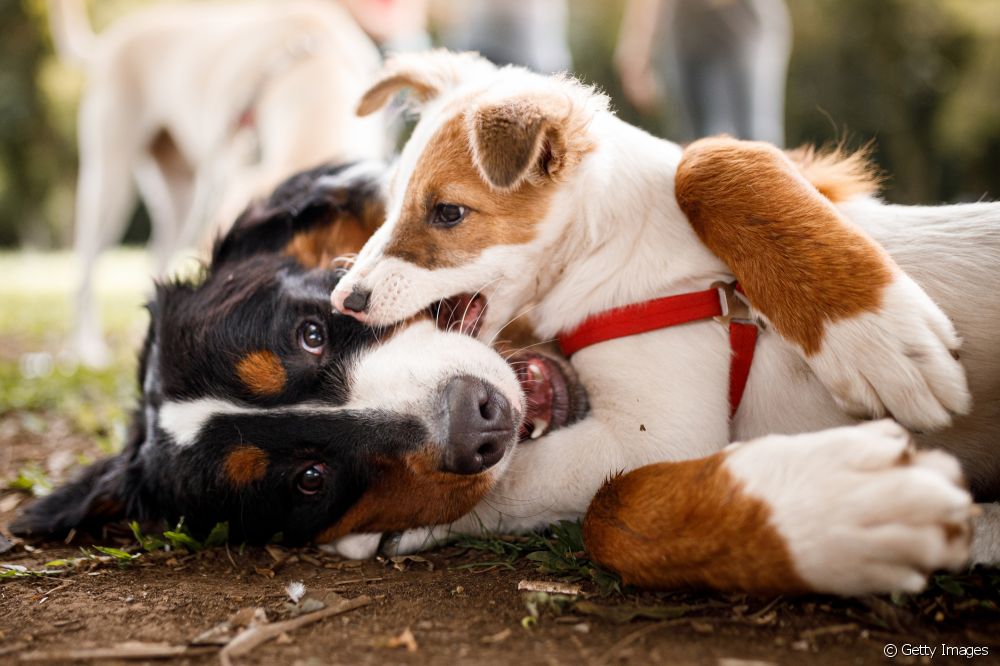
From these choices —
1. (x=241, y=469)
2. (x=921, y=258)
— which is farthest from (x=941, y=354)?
(x=241, y=469)

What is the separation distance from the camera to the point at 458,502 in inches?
94.8

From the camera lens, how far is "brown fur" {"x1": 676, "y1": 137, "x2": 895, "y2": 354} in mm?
2166

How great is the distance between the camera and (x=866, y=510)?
69.2 inches

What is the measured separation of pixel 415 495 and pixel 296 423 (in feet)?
1.31

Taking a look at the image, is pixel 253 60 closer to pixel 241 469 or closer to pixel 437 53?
pixel 437 53

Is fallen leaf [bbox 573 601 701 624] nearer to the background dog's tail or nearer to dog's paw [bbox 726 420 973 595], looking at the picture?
dog's paw [bbox 726 420 973 595]

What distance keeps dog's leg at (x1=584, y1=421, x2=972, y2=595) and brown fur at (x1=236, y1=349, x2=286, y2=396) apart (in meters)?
1.11

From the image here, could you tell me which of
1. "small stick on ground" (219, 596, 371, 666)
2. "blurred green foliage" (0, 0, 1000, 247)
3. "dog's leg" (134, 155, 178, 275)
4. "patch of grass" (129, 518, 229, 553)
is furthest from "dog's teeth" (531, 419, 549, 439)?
"blurred green foliage" (0, 0, 1000, 247)

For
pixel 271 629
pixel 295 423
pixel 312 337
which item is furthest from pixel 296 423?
pixel 271 629

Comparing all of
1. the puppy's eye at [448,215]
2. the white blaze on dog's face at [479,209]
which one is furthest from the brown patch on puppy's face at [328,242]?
the puppy's eye at [448,215]

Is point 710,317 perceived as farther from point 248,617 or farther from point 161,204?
point 161,204

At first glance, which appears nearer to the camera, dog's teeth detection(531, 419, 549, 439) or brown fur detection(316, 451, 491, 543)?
brown fur detection(316, 451, 491, 543)

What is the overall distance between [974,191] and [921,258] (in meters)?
16.9

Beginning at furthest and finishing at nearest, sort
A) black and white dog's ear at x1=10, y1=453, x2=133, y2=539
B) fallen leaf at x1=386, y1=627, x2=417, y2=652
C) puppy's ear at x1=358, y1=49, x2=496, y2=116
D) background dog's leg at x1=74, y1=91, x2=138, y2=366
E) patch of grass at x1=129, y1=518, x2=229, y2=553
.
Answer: background dog's leg at x1=74, y1=91, x2=138, y2=366 < puppy's ear at x1=358, y1=49, x2=496, y2=116 < black and white dog's ear at x1=10, y1=453, x2=133, y2=539 < patch of grass at x1=129, y1=518, x2=229, y2=553 < fallen leaf at x1=386, y1=627, x2=417, y2=652
